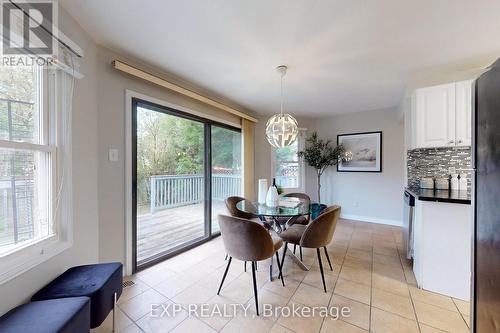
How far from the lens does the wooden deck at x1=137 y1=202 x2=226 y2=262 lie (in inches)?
102

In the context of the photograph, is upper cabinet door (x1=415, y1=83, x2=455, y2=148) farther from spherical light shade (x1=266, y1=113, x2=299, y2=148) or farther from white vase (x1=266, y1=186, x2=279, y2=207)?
white vase (x1=266, y1=186, x2=279, y2=207)

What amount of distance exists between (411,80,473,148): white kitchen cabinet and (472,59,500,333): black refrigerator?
6.29ft

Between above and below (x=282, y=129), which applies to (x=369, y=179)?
below

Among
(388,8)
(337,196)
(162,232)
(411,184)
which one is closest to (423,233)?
(411,184)

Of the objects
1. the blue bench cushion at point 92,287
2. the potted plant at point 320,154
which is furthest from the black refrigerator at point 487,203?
the potted plant at point 320,154

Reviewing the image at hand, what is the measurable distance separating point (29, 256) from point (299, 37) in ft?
8.11

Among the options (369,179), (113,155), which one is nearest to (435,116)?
(369,179)

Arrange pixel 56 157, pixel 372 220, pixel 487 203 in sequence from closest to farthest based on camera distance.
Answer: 1. pixel 487 203
2. pixel 56 157
3. pixel 372 220

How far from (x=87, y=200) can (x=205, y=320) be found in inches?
55.2

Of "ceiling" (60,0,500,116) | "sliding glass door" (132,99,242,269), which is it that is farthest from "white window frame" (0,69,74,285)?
"sliding glass door" (132,99,242,269)

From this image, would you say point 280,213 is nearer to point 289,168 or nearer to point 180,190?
point 180,190

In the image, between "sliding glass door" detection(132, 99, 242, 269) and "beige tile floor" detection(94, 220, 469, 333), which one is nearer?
"beige tile floor" detection(94, 220, 469, 333)

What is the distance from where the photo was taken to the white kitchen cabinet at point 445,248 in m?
1.82

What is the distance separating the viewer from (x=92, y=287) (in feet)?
4.21
